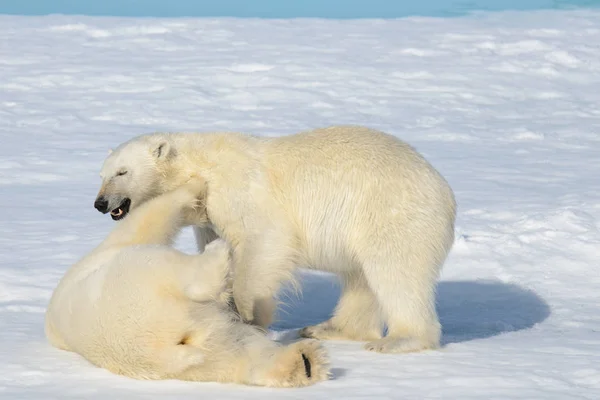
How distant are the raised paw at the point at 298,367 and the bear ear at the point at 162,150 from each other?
5.05ft

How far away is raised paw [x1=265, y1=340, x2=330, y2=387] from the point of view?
3.07 m

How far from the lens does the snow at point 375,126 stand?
3355 mm

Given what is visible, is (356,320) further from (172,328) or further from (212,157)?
(172,328)

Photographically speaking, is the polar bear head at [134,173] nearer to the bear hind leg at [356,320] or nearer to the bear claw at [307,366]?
the bear hind leg at [356,320]

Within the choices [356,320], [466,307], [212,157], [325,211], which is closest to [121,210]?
[212,157]

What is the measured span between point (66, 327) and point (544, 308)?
2574mm

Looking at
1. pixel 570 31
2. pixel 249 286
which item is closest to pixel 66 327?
pixel 249 286

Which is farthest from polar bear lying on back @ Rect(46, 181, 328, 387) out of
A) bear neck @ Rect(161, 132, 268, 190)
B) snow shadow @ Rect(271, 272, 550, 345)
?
snow shadow @ Rect(271, 272, 550, 345)

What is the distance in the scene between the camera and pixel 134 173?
435 cm

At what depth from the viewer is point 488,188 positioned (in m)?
7.25

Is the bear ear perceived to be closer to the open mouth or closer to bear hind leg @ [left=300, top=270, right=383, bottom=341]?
the open mouth

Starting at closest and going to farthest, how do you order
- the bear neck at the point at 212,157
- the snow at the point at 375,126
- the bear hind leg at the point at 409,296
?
the snow at the point at 375,126 < the bear hind leg at the point at 409,296 < the bear neck at the point at 212,157

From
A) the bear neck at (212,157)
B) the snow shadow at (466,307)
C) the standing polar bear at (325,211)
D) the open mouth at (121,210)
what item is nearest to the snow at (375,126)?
the snow shadow at (466,307)

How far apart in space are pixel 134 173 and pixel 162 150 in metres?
0.17
